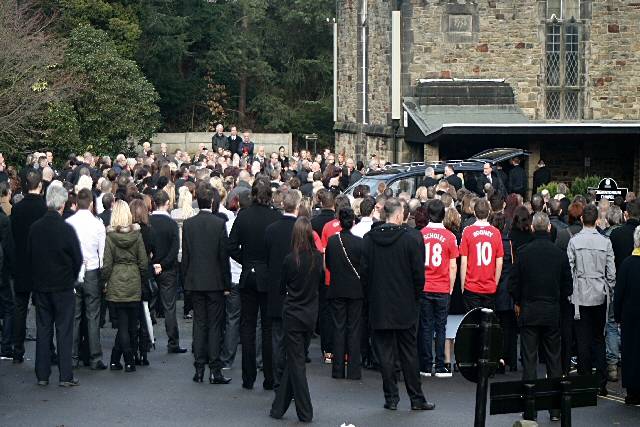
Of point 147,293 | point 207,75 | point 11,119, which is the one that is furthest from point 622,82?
point 147,293

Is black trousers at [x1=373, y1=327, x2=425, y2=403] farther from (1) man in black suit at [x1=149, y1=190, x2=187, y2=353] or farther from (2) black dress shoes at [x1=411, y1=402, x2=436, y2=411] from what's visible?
(1) man in black suit at [x1=149, y1=190, x2=187, y2=353]

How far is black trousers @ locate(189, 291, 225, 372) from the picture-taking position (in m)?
14.4

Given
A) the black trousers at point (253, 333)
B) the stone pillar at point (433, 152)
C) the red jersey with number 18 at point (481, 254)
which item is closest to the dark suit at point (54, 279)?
the black trousers at point (253, 333)

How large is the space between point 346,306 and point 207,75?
132 ft

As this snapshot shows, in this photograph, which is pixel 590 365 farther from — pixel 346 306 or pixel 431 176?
pixel 431 176

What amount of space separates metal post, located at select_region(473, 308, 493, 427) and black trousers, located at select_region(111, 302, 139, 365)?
6137 mm

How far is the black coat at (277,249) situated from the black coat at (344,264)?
1322mm

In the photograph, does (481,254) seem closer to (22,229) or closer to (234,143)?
(22,229)

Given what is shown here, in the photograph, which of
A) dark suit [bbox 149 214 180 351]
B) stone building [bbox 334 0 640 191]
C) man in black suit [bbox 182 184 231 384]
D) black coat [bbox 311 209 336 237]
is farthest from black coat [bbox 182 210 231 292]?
stone building [bbox 334 0 640 191]

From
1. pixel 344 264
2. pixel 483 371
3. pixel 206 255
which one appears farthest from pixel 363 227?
pixel 483 371

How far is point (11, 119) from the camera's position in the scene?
35719 mm

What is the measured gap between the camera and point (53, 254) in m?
14.2

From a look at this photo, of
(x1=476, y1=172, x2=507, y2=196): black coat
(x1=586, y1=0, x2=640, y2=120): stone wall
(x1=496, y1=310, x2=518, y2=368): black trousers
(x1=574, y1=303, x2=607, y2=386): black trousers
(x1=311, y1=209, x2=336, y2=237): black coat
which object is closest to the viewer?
(x1=574, y1=303, x2=607, y2=386): black trousers

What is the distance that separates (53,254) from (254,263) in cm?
218
